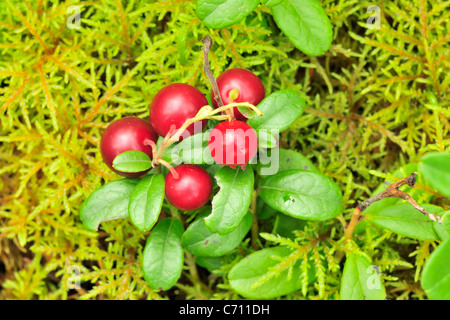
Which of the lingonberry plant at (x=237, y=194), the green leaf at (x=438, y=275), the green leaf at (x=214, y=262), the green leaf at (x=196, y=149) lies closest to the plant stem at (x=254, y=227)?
the lingonberry plant at (x=237, y=194)

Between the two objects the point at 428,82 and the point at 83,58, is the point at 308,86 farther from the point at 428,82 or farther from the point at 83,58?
the point at 83,58

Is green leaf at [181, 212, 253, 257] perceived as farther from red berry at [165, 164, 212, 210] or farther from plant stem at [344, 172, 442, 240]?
plant stem at [344, 172, 442, 240]

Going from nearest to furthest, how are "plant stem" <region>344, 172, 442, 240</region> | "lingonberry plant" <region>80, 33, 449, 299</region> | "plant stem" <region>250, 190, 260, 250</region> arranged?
"plant stem" <region>344, 172, 442, 240</region> < "lingonberry plant" <region>80, 33, 449, 299</region> < "plant stem" <region>250, 190, 260, 250</region>

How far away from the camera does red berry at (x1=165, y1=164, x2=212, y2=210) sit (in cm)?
127

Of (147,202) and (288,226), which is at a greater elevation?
(147,202)

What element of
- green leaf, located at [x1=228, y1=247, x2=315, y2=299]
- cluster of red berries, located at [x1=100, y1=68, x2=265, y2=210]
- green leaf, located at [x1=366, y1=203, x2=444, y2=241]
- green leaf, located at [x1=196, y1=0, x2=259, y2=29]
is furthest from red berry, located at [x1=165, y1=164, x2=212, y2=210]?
green leaf, located at [x1=366, y1=203, x2=444, y2=241]

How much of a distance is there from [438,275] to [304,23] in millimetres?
907

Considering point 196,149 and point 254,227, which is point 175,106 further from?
point 254,227

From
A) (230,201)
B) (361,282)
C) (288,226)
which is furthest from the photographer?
(288,226)

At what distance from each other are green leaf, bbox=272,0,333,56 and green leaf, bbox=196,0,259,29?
5.9 inches

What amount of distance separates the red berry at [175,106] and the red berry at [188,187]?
15cm

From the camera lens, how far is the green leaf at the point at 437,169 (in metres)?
0.87

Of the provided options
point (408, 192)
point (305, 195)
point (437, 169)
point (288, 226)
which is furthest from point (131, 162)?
point (408, 192)

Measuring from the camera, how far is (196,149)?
1.29 metres
